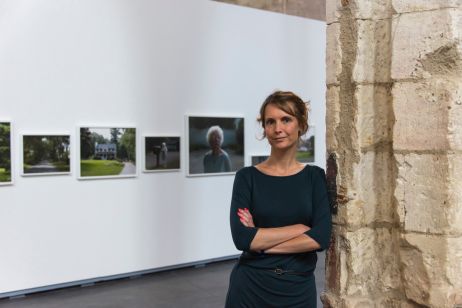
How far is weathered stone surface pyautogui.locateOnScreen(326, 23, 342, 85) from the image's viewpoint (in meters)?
2.58

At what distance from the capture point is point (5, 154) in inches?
218

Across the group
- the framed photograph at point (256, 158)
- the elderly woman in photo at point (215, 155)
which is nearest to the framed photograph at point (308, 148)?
the framed photograph at point (256, 158)

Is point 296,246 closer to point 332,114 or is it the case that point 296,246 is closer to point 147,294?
point 332,114

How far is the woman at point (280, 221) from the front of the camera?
7.57 ft

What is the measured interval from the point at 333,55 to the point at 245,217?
0.88 metres

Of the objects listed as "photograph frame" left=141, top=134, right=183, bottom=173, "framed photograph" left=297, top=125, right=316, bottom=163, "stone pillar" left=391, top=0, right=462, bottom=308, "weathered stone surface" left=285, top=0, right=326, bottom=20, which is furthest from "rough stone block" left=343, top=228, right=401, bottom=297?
"weathered stone surface" left=285, top=0, right=326, bottom=20

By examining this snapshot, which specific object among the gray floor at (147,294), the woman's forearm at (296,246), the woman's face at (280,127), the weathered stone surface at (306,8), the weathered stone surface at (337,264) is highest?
the weathered stone surface at (306,8)

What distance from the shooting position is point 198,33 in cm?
689

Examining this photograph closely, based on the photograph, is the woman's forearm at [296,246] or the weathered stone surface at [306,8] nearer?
the woman's forearm at [296,246]

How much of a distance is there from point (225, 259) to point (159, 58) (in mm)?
2753

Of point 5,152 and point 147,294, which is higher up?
point 5,152

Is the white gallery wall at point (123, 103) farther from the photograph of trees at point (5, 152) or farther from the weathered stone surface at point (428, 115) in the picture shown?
the weathered stone surface at point (428, 115)

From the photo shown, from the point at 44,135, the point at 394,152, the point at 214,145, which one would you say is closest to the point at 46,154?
the point at 44,135

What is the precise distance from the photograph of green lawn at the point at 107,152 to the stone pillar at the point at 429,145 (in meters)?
4.32
